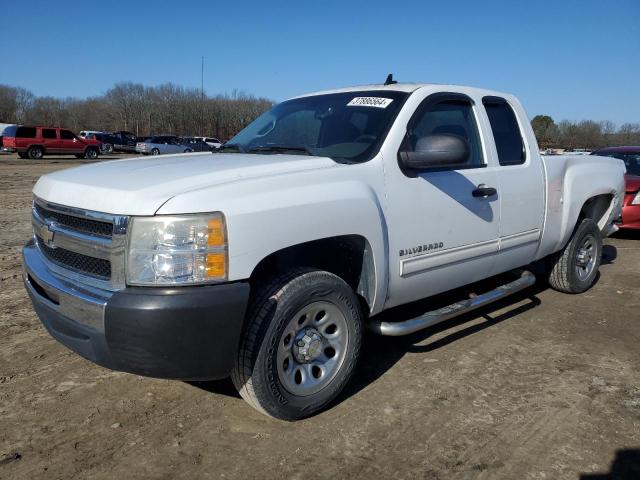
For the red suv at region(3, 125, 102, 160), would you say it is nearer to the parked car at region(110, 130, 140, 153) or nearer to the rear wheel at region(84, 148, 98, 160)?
the rear wheel at region(84, 148, 98, 160)

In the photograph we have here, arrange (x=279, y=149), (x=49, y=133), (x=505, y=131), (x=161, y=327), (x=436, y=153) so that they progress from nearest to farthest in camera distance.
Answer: (x=161, y=327)
(x=436, y=153)
(x=279, y=149)
(x=505, y=131)
(x=49, y=133)

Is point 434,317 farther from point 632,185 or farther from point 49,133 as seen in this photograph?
point 49,133

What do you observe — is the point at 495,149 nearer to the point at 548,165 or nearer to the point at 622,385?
the point at 548,165

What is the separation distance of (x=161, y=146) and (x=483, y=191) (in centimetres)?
3658

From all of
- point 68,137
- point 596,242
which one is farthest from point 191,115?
point 596,242

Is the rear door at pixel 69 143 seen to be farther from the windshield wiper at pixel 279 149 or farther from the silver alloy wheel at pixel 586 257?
the silver alloy wheel at pixel 586 257

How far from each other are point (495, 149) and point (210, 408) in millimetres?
2852

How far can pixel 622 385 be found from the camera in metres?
3.62

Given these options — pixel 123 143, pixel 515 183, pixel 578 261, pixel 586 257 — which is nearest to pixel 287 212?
pixel 515 183

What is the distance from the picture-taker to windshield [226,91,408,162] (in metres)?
→ 3.52

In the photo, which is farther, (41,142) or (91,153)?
(91,153)

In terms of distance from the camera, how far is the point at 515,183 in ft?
14.1

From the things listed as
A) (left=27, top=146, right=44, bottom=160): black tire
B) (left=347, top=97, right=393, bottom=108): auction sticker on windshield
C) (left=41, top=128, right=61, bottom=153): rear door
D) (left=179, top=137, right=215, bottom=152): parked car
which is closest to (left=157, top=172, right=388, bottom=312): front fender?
(left=347, top=97, right=393, bottom=108): auction sticker on windshield

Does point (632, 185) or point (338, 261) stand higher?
point (632, 185)
